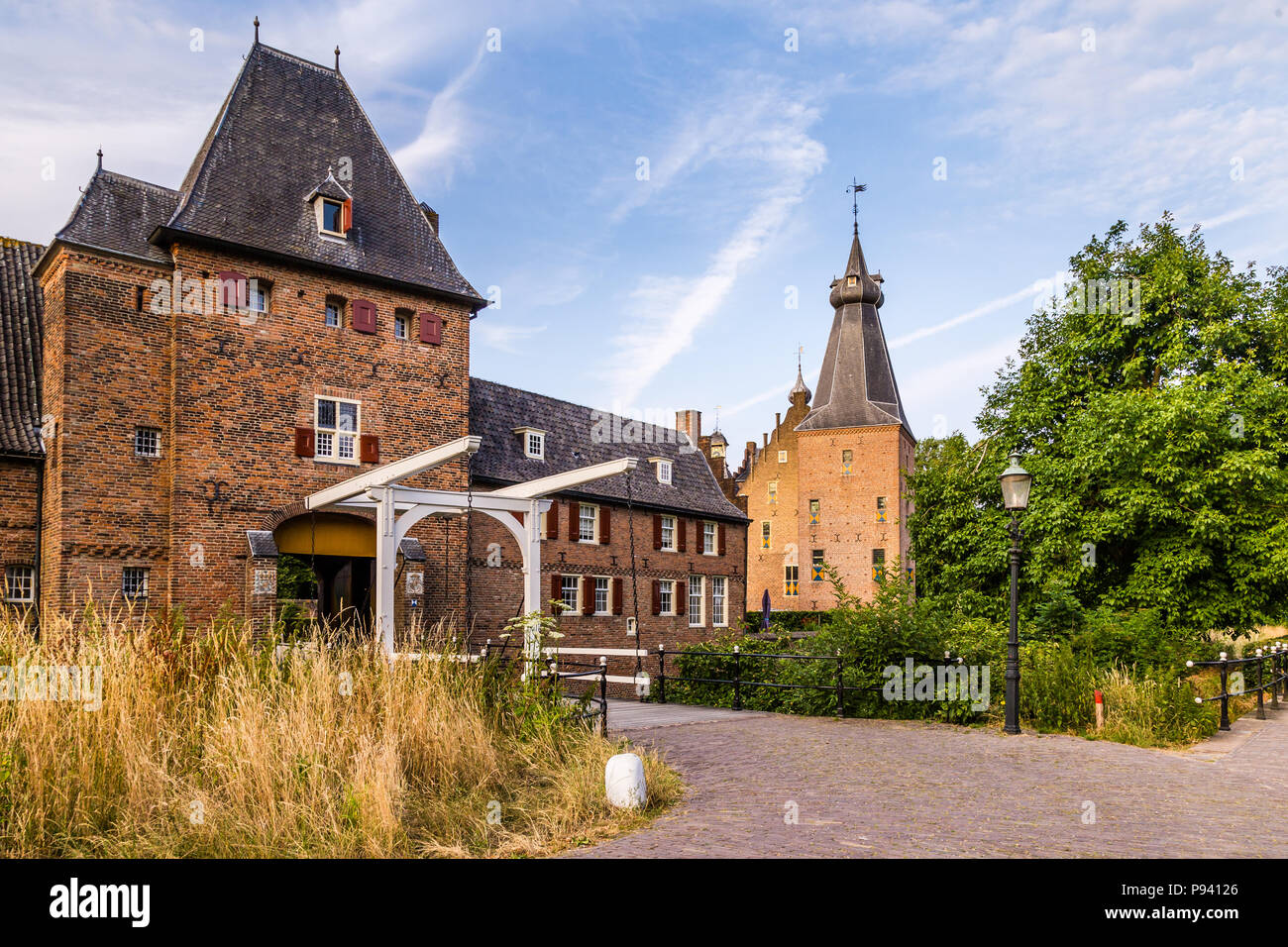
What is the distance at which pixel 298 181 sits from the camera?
20812mm

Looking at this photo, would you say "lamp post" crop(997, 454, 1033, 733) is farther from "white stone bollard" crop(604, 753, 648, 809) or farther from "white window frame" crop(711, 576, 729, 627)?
"white window frame" crop(711, 576, 729, 627)

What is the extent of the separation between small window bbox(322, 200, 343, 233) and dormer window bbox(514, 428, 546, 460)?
8074 mm

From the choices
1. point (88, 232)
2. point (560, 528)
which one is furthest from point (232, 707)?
point (560, 528)

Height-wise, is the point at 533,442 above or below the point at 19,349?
below

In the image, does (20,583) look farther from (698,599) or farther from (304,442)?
(698,599)

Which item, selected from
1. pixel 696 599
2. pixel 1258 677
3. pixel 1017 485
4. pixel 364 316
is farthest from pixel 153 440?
pixel 1258 677

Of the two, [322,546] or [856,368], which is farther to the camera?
[856,368]

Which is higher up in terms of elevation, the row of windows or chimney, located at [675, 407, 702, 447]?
chimney, located at [675, 407, 702, 447]

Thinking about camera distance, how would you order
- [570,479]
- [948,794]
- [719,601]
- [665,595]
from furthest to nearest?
[719,601]
[665,595]
[570,479]
[948,794]

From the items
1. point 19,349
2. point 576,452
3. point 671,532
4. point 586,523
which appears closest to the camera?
point 19,349

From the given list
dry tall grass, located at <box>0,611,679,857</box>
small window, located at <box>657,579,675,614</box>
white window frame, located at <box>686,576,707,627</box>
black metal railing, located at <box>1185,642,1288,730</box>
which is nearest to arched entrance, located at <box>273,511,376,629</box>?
dry tall grass, located at <box>0,611,679,857</box>

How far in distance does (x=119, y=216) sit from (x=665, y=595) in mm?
19310

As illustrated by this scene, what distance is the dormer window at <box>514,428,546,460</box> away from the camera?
26609 millimetres

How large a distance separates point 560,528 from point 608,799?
1985 cm
